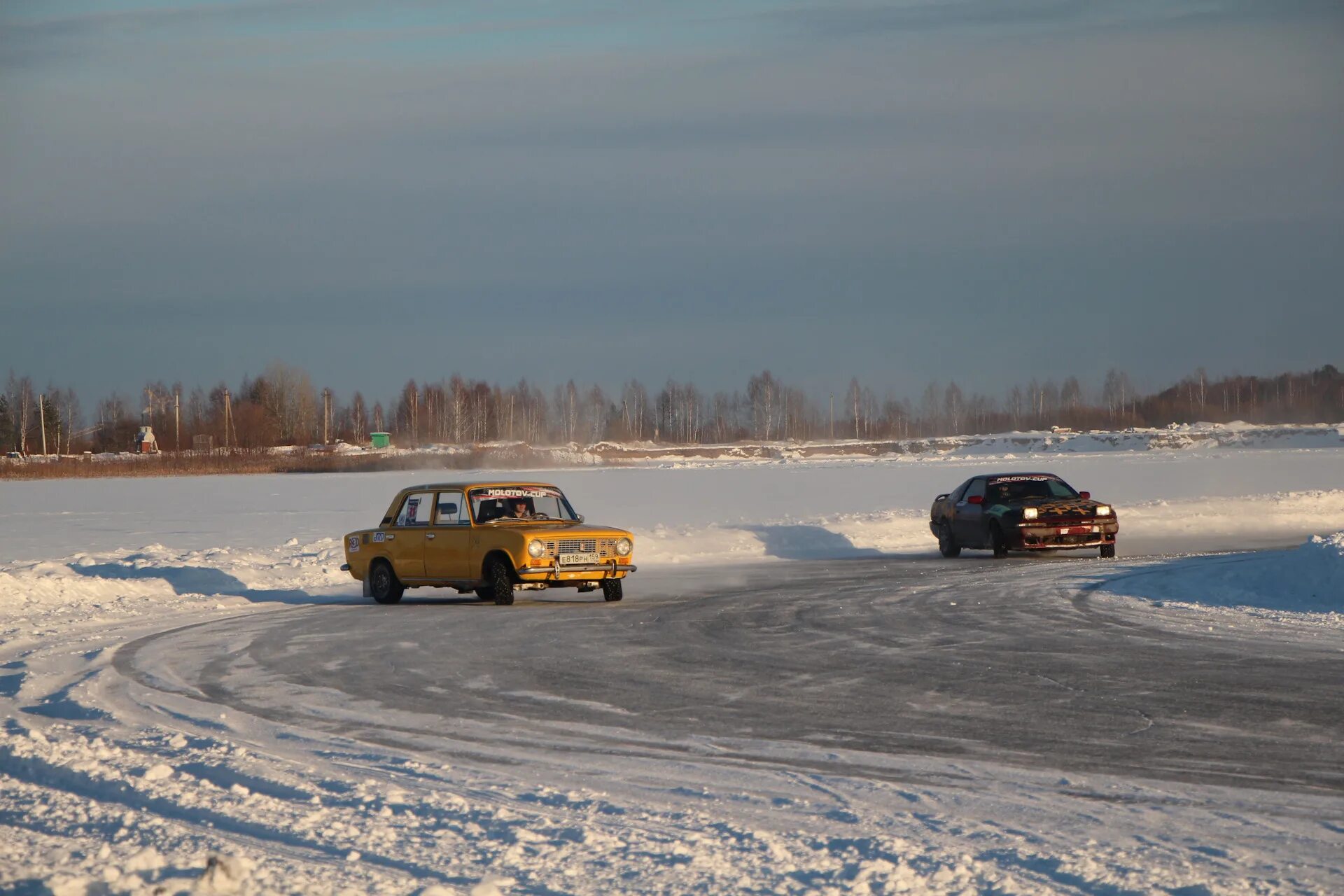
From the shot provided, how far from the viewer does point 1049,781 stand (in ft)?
24.2

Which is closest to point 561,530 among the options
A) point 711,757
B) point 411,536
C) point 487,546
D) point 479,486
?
point 487,546

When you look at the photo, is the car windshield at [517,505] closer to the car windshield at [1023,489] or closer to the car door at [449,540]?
the car door at [449,540]

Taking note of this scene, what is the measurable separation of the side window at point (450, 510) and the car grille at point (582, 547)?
148 centimetres

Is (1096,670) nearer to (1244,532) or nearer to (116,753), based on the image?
(116,753)

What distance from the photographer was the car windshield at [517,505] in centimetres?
1922

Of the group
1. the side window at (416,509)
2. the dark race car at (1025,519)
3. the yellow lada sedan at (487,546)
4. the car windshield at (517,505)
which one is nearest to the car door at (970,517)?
the dark race car at (1025,519)

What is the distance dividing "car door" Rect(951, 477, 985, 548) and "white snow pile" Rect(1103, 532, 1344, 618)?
5589 millimetres

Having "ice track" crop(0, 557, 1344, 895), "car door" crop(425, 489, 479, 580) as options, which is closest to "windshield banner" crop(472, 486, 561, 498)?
"car door" crop(425, 489, 479, 580)

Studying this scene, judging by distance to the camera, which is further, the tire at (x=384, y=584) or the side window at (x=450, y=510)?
the tire at (x=384, y=584)

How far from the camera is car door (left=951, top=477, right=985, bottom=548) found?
25406 millimetres

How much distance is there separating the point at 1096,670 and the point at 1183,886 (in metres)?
6.20

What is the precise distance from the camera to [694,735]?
902 cm

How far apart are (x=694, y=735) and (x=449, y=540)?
10718mm

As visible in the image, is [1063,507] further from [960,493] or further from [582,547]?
[582,547]
